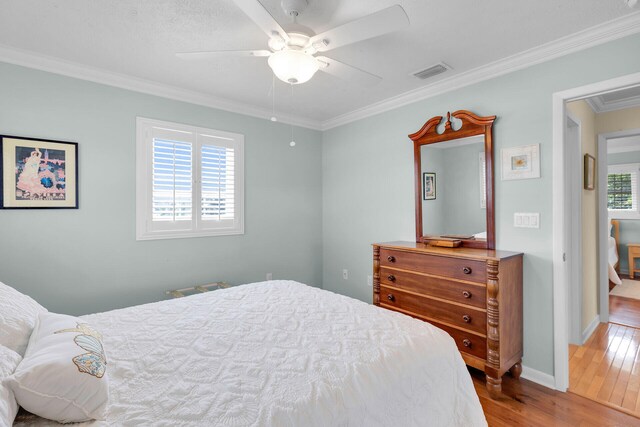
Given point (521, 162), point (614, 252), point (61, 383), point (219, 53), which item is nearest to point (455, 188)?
point (521, 162)

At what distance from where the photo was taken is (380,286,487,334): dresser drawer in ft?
Result: 7.57

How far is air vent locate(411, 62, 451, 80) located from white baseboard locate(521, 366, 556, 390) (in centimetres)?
248

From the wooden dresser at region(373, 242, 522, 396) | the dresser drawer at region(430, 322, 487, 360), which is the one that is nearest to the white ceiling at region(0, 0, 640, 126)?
the wooden dresser at region(373, 242, 522, 396)

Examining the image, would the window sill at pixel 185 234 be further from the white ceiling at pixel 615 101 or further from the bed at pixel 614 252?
the bed at pixel 614 252

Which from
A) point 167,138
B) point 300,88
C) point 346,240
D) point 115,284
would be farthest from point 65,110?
point 346,240

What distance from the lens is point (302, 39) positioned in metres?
1.76

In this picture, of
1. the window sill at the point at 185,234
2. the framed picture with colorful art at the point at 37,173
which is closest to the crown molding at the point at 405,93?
the framed picture with colorful art at the point at 37,173

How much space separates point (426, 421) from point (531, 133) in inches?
87.8

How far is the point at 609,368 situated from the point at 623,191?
4.96m

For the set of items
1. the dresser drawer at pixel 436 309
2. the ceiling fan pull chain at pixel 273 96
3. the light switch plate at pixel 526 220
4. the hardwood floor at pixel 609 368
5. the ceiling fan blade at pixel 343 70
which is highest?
the ceiling fan pull chain at pixel 273 96

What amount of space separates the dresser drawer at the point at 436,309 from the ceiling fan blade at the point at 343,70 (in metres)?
1.78

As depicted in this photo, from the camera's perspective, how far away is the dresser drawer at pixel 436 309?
7.57 feet

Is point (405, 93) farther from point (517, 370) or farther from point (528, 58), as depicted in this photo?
point (517, 370)

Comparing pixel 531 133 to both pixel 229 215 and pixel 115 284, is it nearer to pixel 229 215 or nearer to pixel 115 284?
pixel 229 215
